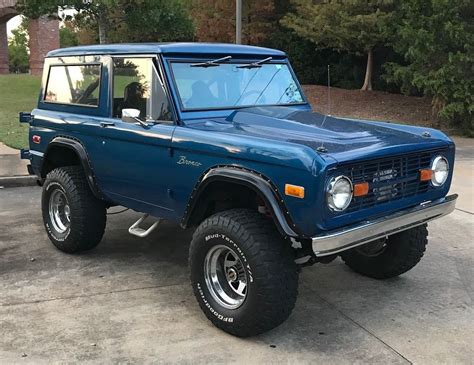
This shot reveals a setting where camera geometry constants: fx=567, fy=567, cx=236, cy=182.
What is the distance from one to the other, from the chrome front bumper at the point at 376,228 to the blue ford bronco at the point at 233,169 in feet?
0.04

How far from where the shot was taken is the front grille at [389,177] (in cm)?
357

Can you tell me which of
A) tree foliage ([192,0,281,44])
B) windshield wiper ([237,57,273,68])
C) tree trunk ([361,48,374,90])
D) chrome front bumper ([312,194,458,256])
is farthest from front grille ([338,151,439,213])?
tree foliage ([192,0,281,44])

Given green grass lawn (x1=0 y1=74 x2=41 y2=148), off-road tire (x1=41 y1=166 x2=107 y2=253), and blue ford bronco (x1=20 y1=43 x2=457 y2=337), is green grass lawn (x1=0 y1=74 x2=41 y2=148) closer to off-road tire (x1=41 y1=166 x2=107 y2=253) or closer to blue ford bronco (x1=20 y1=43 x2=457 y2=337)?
off-road tire (x1=41 y1=166 x2=107 y2=253)

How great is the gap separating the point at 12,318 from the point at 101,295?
0.68m

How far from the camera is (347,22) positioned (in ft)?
59.8

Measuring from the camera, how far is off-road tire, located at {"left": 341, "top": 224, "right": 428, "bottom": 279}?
4.58m

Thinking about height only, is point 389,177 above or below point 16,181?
above

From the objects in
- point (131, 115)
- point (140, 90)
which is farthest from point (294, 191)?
point (140, 90)

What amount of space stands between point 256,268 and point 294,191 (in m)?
0.56

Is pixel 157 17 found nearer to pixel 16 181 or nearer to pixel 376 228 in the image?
pixel 16 181

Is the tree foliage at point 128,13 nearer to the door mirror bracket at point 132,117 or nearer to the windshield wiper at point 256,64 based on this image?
the windshield wiper at point 256,64

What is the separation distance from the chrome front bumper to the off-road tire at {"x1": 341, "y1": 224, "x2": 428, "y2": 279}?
47 centimetres

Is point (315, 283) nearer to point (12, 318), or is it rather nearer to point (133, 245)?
point (133, 245)

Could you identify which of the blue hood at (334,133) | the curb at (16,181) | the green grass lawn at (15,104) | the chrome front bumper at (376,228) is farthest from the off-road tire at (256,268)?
the green grass lawn at (15,104)
